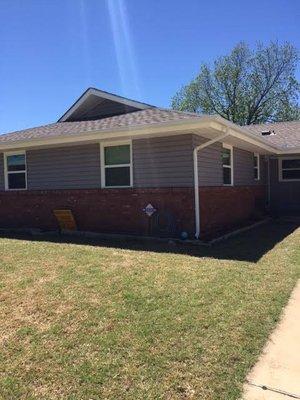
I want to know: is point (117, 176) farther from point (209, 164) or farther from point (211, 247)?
point (211, 247)

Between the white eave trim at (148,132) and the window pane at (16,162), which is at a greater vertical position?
the white eave trim at (148,132)

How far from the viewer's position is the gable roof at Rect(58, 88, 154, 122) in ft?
45.4

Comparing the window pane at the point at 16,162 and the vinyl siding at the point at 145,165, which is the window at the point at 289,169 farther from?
the window pane at the point at 16,162

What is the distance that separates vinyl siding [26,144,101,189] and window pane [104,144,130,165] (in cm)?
28

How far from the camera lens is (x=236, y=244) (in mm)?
10148

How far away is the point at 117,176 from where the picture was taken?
11.8m

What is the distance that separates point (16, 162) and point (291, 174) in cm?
1108

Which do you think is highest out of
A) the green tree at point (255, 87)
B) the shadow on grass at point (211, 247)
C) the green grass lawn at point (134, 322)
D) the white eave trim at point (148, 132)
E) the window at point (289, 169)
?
the green tree at point (255, 87)

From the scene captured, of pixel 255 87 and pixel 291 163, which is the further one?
pixel 255 87

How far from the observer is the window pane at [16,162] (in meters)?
13.8

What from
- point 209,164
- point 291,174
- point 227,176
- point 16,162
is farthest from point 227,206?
point 16,162

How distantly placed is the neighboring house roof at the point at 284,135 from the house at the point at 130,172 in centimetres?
219

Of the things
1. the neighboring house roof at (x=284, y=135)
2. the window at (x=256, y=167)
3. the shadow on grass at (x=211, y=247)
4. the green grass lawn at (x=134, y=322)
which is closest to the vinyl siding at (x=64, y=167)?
the shadow on grass at (x=211, y=247)

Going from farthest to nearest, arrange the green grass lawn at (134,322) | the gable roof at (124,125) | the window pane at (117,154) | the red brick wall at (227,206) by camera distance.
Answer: the window pane at (117,154)
the red brick wall at (227,206)
the gable roof at (124,125)
the green grass lawn at (134,322)
